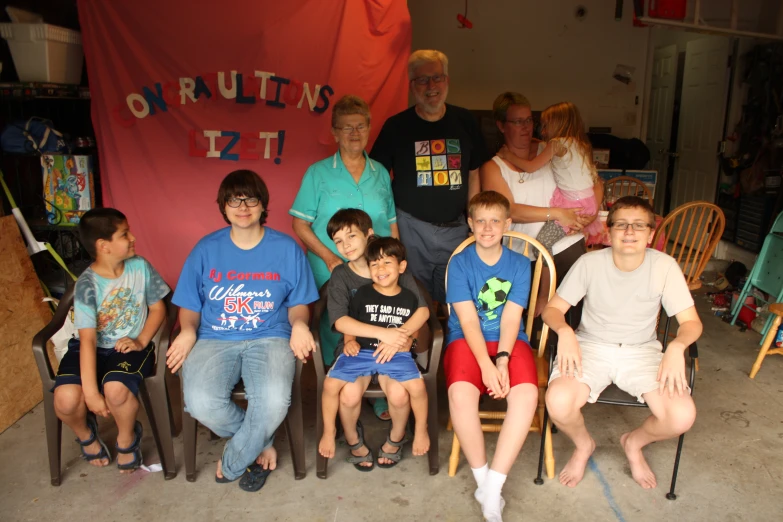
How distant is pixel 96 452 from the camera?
2.62 metres

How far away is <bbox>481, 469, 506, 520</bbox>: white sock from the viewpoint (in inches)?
89.0

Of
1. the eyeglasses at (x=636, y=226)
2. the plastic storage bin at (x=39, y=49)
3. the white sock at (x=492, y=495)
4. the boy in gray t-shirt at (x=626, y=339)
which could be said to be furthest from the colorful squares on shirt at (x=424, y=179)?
the plastic storage bin at (x=39, y=49)

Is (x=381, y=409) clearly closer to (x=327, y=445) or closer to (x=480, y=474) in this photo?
(x=327, y=445)

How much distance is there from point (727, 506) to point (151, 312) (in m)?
2.52

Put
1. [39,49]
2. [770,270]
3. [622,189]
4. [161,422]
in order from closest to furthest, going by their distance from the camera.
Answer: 1. [161,422]
2. [39,49]
3. [770,270]
4. [622,189]

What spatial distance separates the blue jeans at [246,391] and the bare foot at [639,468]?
56.9 inches

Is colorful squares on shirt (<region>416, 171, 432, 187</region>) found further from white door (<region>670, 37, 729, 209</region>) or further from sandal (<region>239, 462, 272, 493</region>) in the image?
white door (<region>670, 37, 729, 209</region>)

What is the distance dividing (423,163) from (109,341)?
1.66 m

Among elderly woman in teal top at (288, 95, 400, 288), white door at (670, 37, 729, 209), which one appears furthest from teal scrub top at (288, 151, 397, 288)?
white door at (670, 37, 729, 209)

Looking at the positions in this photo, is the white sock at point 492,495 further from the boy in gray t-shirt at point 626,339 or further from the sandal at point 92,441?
the sandal at point 92,441

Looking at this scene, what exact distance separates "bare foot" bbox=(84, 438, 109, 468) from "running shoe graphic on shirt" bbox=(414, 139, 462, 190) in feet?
6.17

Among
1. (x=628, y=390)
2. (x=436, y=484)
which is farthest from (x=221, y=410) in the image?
(x=628, y=390)

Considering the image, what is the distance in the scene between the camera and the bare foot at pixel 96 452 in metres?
2.61

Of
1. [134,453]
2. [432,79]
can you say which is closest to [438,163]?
[432,79]
